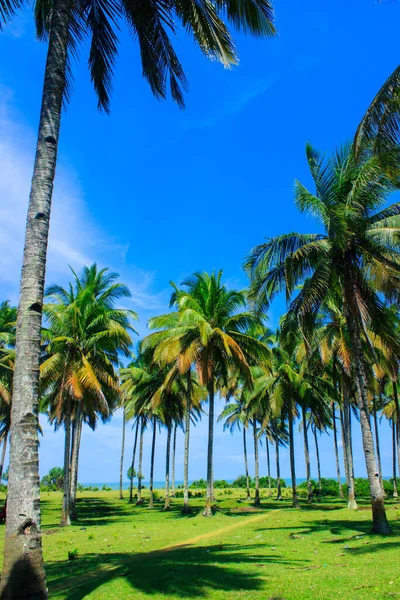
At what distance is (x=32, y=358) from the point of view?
6422 mm

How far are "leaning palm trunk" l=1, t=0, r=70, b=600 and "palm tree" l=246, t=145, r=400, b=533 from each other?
9.20m

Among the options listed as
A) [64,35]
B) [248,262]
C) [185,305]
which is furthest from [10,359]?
[64,35]

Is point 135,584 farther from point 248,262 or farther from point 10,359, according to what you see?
point 10,359

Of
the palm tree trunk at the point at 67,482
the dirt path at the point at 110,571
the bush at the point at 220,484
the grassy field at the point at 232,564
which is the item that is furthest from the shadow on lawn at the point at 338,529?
the bush at the point at 220,484

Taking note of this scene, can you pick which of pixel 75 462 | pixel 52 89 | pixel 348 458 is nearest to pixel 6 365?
pixel 75 462

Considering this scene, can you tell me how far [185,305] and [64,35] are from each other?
1761 centimetres

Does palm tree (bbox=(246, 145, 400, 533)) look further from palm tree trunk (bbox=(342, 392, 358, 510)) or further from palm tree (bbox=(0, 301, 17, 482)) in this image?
palm tree (bbox=(0, 301, 17, 482))

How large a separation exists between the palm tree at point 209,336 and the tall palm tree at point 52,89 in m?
13.8

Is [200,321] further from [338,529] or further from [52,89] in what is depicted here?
[52,89]

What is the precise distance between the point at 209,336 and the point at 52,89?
16699 millimetres

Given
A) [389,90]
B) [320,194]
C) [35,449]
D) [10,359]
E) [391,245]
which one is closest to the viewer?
[35,449]

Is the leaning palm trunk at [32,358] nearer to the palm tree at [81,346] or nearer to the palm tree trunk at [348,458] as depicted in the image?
the palm tree at [81,346]

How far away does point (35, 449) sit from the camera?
20.0 feet

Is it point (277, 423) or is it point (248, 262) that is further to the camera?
point (277, 423)
